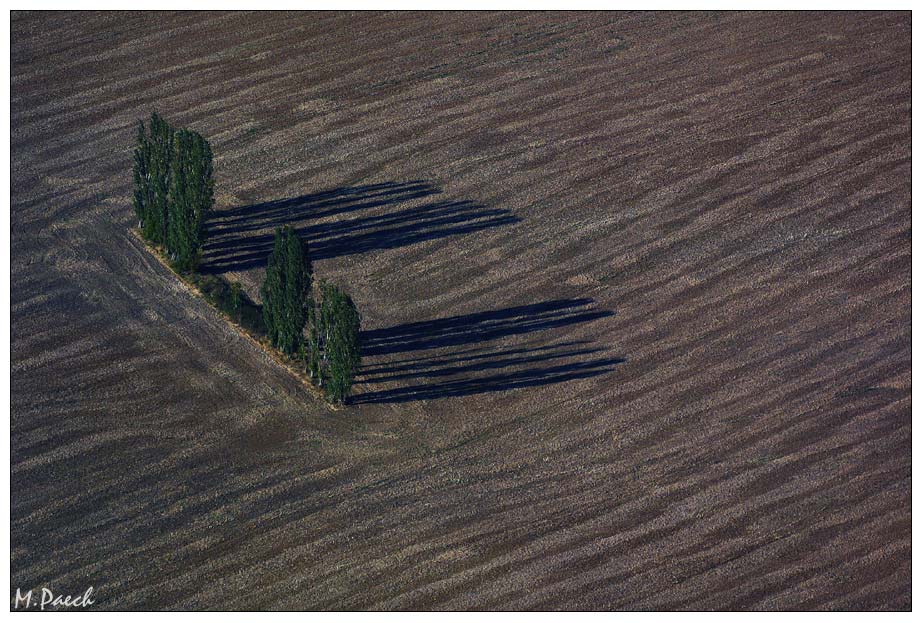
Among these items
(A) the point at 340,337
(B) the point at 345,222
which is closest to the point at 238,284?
(B) the point at 345,222

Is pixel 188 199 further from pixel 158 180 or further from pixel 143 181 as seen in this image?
pixel 143 181

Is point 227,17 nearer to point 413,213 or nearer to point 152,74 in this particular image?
point 152,74

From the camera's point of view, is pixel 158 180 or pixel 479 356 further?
pixel 158 180

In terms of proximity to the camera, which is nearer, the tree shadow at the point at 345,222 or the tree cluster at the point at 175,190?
the tree cluster at the point at 175,190

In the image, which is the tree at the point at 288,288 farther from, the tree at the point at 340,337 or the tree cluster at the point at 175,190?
the tree cluster at the point at 175,190
